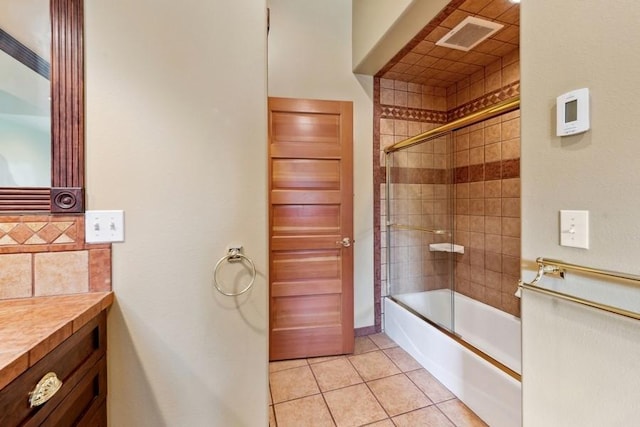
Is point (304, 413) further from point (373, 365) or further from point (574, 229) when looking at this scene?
point (574, 229)

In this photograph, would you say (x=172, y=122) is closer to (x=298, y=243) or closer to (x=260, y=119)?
(x=260, y=119)

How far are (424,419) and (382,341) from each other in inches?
36.7

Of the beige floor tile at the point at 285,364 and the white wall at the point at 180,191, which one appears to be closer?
the white wall at the point at 180,191

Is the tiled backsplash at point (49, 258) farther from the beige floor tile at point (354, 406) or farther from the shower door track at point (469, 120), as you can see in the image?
the shower door track at point (469, 120)

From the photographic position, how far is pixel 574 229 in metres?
0.85

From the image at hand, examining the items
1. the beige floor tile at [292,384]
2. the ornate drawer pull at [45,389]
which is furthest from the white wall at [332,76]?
the ornate drawer pull at [45,389]

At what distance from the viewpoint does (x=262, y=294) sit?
1181 millimetres

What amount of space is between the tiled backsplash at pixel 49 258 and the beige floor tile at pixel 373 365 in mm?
1787

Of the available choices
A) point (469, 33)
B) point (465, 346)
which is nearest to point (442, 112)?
point (469, 33)

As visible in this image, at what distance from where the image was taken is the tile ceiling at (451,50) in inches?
69.5

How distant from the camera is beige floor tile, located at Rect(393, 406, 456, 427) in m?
1.57

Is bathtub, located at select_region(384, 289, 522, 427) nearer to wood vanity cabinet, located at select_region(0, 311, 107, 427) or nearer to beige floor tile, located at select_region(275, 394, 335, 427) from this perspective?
beige floor tile, located at select_region(275, 394, 335, 427)

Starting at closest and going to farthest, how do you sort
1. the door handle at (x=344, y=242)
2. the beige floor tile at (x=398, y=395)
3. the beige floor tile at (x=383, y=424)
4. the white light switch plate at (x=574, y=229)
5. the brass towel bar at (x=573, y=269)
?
the brass towel bar at (x=573, y=269)
the white light switch plate at (x=574, y=229)
the beige floor tile at (x=383, y=424)
the beige floor tile at (x=398, y=395)
the door handle at (x=344, y=242)

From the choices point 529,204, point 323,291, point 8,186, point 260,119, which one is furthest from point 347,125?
point 8,186
